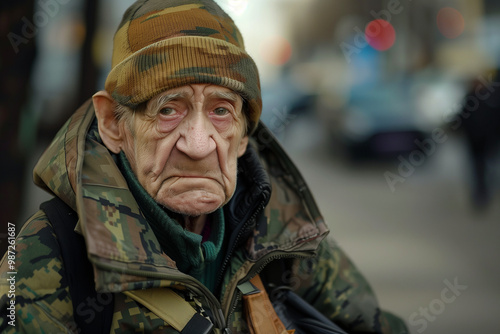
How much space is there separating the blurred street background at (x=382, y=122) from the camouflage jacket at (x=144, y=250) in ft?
2.80

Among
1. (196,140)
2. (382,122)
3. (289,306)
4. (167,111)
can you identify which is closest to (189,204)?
(196,140)

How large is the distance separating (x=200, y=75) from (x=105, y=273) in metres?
0.69

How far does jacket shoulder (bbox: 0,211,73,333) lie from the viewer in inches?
63.5

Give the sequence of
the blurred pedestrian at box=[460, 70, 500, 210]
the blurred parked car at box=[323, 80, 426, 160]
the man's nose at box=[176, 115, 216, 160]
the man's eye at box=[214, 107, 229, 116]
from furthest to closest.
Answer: the blurred parked car at box=[323, 80, 426, 160] → the blurred pedestrian at box=[460, 70, 500, 210] → the man's eye at box=[214, 107, 229, 116] → the man's nose at box=[176, 115, 216, 160]

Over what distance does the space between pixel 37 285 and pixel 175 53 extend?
83 centimetres

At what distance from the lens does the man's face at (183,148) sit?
187cm

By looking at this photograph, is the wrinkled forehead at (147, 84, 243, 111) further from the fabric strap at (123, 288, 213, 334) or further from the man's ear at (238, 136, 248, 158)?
the fabric strap at (123, 288, 213, 334)

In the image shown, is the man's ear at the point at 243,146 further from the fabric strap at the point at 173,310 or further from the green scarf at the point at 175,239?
the fabric strap at the point at 173,310

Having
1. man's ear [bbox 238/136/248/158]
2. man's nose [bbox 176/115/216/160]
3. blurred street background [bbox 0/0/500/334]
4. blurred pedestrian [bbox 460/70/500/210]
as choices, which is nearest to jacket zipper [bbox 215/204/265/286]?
man's ear [bbox 238/136/248/158]

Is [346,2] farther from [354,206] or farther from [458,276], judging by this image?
[458,276]

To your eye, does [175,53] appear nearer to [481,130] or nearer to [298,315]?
[298,315]

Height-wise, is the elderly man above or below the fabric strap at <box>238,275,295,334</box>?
above

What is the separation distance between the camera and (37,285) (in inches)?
65.2

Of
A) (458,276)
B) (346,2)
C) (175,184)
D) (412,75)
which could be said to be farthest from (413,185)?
(346,2)
